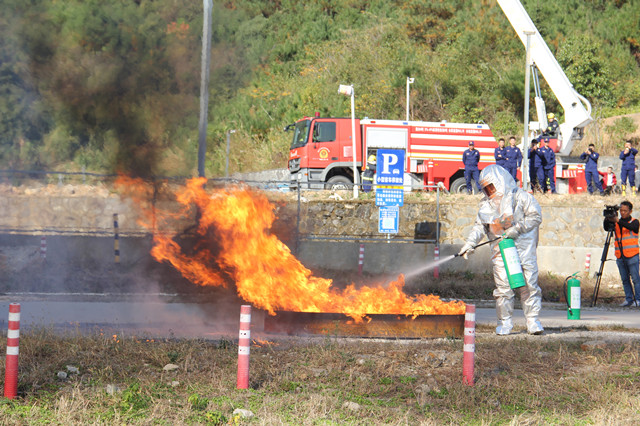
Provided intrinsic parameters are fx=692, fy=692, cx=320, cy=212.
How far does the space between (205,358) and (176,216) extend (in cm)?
579

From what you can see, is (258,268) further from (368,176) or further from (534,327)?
(368,176)

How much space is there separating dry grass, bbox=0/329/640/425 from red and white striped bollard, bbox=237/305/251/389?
4.8 inches

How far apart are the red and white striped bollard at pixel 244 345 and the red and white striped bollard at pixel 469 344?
194 centimetres

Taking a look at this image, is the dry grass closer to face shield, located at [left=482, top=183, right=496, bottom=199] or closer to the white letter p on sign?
face shield, located at [left=482, top=183, right=496, bottom=199]

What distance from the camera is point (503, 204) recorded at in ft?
30.2

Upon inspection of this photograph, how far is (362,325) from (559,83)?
754 inches

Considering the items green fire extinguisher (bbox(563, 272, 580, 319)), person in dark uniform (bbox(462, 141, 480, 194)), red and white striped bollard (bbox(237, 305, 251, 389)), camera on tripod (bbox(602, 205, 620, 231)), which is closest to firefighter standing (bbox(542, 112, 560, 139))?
person in dark uniform (bbox(462, 141, 480, 194))

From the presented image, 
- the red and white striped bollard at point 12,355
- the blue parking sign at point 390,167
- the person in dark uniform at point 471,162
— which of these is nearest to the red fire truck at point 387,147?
the person in dark uniform at point 471,162

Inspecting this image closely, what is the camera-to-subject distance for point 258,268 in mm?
9266

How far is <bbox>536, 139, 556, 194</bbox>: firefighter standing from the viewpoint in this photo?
21594mm

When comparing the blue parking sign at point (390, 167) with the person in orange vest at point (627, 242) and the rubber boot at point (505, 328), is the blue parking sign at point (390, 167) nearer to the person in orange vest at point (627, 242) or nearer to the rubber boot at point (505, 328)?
the person in orange vest at point (627, 242)

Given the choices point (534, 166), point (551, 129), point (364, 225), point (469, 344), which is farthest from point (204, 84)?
point (551, 129)

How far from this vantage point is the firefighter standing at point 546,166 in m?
21.6

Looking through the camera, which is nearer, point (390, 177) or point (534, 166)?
point (390, 177)
